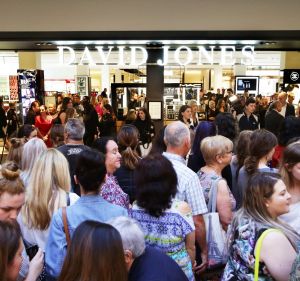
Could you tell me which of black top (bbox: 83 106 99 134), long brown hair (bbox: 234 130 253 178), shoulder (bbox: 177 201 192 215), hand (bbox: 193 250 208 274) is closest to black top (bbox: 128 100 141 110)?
black top (bbox: 83 106 99 134)

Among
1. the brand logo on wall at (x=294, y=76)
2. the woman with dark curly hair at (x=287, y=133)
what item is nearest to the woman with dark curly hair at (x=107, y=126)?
the woman with dark curly hair at (x=287, y=133)

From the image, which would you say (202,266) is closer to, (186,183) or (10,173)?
(186,183)

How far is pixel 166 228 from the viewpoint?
2504 mm

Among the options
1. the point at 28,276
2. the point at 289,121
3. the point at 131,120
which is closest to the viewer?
the point at 28,276

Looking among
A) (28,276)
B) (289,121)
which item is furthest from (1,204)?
(289,121)

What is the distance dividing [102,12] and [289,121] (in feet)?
15.9

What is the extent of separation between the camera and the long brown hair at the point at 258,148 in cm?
357

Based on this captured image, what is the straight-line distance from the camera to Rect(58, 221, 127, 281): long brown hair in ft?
5.38

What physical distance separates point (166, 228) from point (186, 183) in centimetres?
56

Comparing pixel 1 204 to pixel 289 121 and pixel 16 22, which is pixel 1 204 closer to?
pixel 289 121

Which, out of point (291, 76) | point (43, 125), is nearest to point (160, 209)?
point (43, 125)

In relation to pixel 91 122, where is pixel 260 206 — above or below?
above

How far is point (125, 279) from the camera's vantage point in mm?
1701

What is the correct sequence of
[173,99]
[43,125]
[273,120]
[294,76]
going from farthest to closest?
[294,76] → [173,99] → [43,125] → [273,120]
